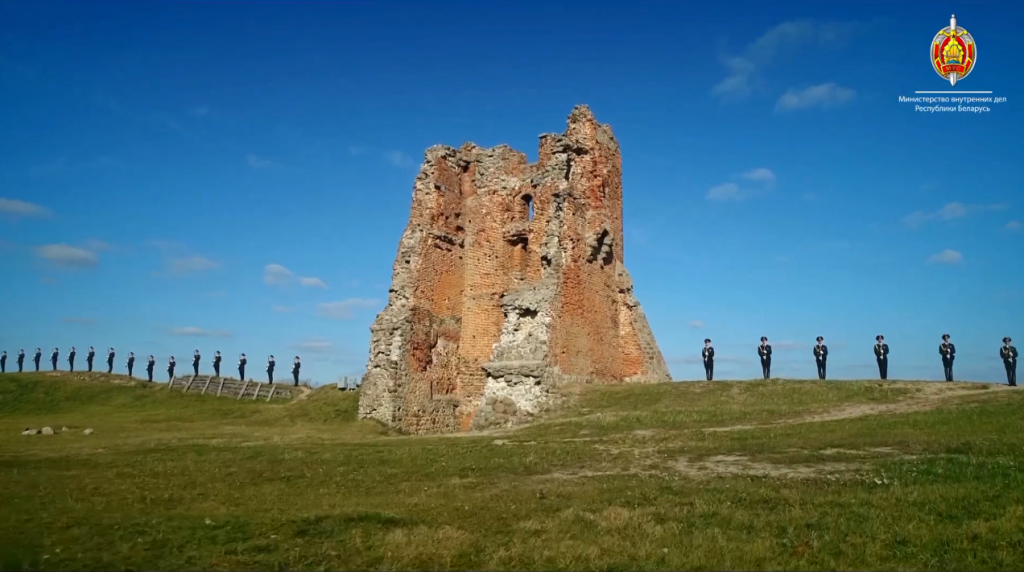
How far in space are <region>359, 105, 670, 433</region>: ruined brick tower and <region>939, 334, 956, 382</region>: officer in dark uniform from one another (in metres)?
8.98

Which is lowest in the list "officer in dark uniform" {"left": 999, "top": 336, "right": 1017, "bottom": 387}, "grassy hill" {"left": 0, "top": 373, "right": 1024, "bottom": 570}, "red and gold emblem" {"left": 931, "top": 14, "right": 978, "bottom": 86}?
"grassy hill" {"left": 0, "top": 373, "right": 1024, "bottom": 570}

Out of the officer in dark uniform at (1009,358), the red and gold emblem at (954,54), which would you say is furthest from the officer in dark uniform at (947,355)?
the red and gold emblem at (954,54)

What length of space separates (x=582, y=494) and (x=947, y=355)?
51.5 ft

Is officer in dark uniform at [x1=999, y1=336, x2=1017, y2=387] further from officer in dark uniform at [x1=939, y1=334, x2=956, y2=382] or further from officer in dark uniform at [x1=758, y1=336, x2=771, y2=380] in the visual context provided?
officer in dark uniform at [x1=758, y1=336, x2=771, y2=380]

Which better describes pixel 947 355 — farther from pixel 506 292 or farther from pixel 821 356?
pixel 506 292

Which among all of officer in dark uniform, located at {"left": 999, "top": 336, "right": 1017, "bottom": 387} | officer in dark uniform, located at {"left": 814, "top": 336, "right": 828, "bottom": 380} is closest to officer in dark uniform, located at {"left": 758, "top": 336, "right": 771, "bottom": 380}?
officer in dark uniform, located at {"left": 814, "top": 336, "right": 828, "bottom": 380}

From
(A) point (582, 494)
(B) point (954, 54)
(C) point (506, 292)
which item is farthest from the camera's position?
(C) point (506, 292)

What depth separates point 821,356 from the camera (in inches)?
823

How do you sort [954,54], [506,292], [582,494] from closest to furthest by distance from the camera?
[582,494] < [954,54] < [506,292]

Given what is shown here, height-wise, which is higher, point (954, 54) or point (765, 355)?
point (954, 54)

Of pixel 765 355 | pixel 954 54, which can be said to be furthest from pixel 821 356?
pixel 954 54

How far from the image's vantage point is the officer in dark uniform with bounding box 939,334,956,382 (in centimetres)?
1927

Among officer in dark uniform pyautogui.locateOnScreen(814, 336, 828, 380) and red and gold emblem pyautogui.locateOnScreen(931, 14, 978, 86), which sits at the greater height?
red and gold emblem pyautogui.locateOnScreen(931, 14, 978, 86)

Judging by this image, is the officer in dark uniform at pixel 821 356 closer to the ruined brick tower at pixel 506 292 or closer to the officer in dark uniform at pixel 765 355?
the officer in dark uniform at pixel 765 355
